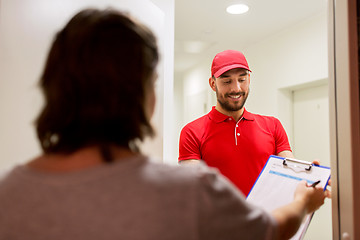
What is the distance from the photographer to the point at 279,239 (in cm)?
58

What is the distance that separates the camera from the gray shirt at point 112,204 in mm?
438

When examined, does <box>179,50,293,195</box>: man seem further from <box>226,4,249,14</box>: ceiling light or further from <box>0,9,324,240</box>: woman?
<box>226,4,249,14</box>: ceiling light

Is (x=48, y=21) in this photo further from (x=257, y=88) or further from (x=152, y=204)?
(x=257, y=88)

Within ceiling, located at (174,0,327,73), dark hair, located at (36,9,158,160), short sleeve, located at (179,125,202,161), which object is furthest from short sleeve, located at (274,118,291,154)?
ceiling, located at (174,0,327,73)

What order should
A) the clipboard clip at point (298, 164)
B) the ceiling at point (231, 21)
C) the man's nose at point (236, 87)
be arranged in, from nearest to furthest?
the clipboard clip at point (298, 164) < the man's nose at point (236, 87) < the ceiling at point (231, 21)

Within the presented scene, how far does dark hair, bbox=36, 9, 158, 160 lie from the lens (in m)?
0.47

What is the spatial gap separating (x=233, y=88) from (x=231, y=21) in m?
1.63

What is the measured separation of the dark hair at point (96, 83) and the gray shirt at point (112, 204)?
0.17ft

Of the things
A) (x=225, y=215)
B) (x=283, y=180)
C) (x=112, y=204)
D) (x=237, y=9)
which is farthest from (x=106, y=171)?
(x=237, y=9)

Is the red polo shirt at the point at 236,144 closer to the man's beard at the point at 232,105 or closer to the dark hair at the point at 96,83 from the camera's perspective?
the man's beard at the point at 232,105

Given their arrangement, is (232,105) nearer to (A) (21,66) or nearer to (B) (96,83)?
(A) (21,66)

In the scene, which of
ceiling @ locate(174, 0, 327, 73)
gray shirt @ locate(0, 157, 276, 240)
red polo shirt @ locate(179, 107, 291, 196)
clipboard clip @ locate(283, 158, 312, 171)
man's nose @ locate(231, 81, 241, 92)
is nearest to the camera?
gray shirt @ locate(0, 157, 276, 240)

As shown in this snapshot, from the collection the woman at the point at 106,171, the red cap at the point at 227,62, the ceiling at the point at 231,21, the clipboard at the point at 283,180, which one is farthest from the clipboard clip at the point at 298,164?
the ceiling at the point at 231,21

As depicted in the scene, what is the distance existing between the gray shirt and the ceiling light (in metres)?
2.44
